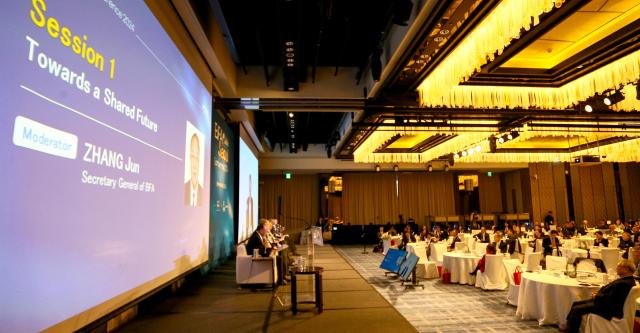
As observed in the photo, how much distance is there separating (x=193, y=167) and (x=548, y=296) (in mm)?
5164

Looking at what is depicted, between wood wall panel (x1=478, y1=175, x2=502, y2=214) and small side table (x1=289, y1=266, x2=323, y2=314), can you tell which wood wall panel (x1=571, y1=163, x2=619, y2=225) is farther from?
small side table (x1=289, y1=266, x2=323, y2=314)

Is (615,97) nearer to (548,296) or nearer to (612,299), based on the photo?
(548,296)

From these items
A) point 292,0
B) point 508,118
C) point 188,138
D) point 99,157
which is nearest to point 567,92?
point 508,118

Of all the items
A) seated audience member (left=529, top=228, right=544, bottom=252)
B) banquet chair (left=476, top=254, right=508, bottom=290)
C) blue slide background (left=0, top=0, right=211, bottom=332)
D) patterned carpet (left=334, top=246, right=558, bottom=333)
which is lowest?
patterned carpet (left=334, top=246, right=558, bottom=333)

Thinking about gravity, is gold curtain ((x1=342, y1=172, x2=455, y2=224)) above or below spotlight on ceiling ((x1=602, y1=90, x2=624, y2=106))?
below

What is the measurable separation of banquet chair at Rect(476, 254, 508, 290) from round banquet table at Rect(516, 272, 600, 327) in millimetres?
1761

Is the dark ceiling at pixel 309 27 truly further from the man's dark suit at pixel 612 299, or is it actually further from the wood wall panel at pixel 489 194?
the wood wall panel at pixel 489 194

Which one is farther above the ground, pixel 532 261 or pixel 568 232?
pixel 568 232

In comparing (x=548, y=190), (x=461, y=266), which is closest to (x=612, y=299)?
(x=461, y=266)

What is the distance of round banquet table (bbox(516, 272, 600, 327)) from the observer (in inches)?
184

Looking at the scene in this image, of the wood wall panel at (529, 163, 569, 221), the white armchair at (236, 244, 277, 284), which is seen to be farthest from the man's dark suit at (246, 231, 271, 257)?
the wood wall panel at (529, 163, 569, 221)

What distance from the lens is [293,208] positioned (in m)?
20.5

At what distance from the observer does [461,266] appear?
25.5 feet

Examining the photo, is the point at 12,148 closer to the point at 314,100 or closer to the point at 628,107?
the point at 314,100
